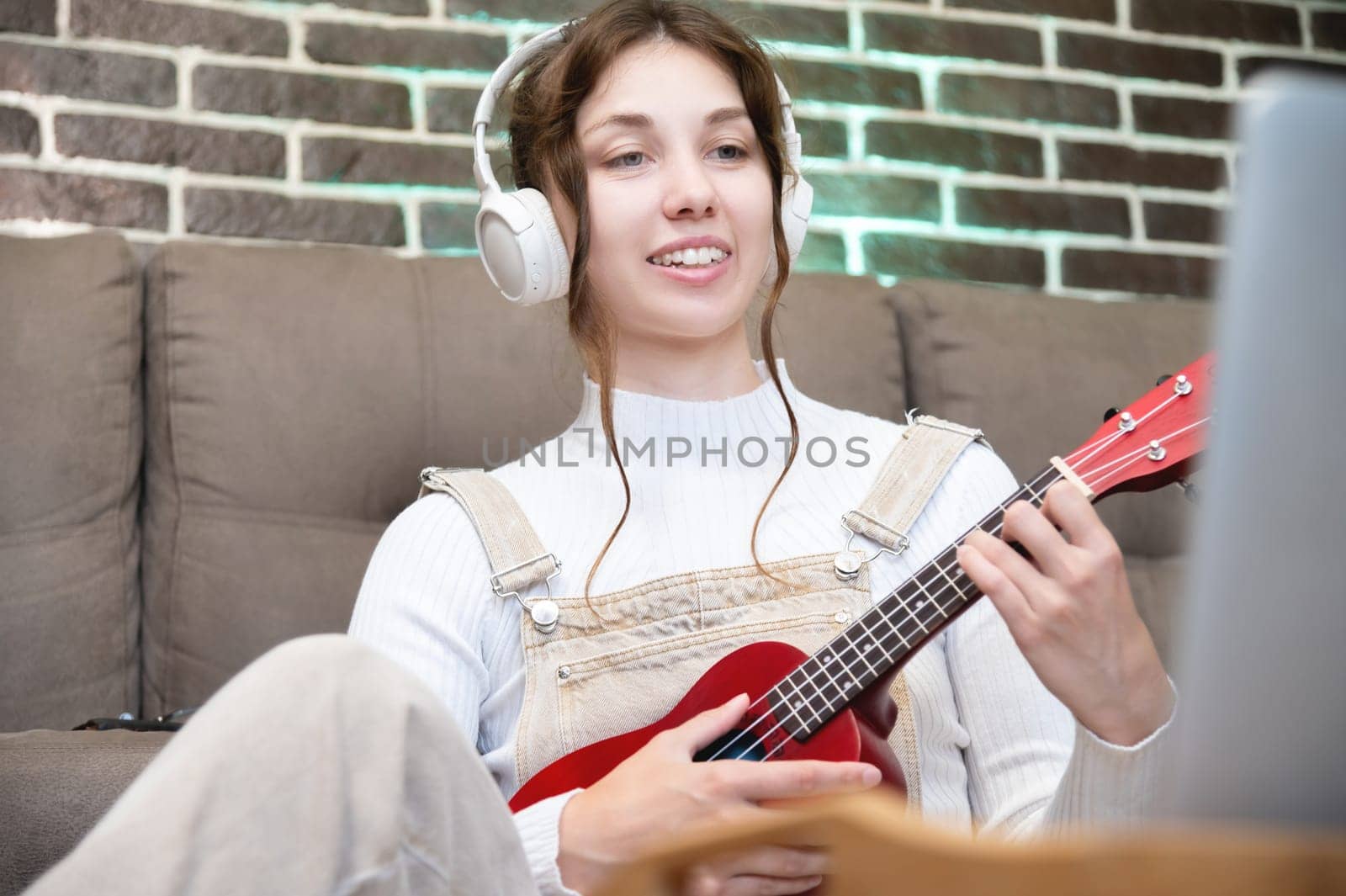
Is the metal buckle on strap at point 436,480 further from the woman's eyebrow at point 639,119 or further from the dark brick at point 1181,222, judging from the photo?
the dark brick at point 1181,222

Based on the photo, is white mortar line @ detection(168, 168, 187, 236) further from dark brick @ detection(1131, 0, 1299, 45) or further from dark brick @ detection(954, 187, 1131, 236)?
dark brick @ detection(1131, 0, 1299, 45)

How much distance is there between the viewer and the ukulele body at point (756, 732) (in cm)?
103

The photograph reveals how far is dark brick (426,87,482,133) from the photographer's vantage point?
1.97m

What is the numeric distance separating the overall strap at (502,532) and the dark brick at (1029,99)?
119cm

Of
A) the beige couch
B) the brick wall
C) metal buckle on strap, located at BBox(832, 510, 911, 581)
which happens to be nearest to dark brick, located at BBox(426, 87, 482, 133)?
the brick wall

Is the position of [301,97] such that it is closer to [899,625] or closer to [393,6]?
[393,6]

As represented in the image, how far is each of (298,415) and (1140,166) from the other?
141cm

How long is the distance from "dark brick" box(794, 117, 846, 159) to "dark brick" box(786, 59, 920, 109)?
4 cm

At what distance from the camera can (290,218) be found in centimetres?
190

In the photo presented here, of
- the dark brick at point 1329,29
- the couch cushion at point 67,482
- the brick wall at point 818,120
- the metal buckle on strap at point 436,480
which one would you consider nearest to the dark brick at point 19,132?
the brick wall at point 818,120

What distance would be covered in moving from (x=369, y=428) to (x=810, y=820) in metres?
1.22

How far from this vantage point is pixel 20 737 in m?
1.12

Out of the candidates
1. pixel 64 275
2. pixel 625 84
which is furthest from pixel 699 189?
pixel 64 275

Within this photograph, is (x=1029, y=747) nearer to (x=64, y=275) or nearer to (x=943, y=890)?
(x=943, y=890)
